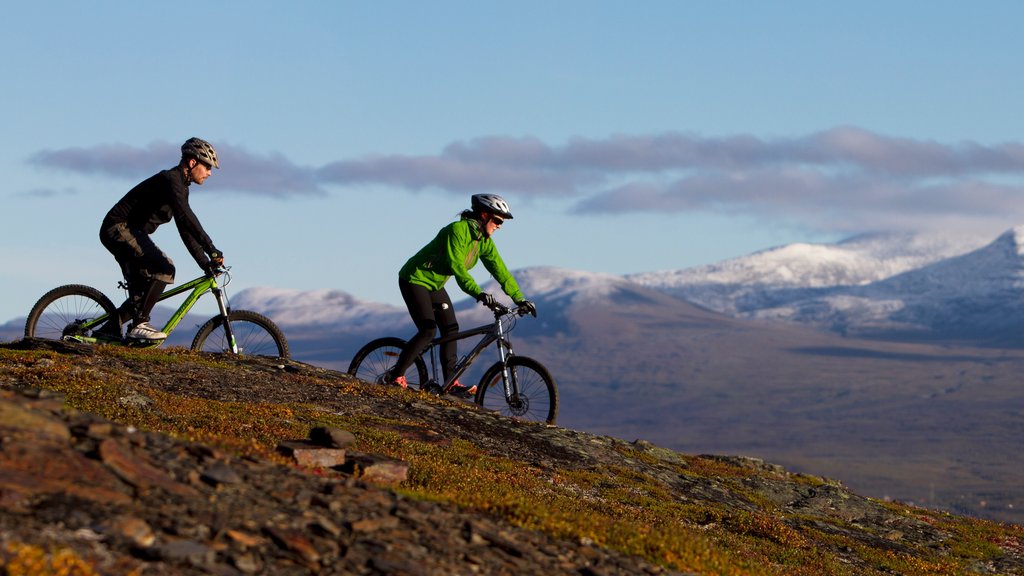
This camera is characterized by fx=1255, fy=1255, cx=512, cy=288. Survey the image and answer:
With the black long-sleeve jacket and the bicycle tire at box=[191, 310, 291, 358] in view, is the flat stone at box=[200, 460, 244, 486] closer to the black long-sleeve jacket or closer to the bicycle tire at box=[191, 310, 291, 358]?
the black long-sleeve jacket

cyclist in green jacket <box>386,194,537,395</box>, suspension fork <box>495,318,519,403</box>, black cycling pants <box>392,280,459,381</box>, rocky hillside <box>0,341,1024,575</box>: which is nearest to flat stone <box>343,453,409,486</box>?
rocky hillside <box>0,341,1024,575</box>

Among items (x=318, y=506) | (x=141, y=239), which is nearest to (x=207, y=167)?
(x=141, y=239)

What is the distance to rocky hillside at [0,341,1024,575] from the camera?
31.9 feet

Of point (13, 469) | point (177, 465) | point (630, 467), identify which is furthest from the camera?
point (630, 467)

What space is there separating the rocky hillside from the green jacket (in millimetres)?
2339

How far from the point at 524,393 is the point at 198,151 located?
7.36m

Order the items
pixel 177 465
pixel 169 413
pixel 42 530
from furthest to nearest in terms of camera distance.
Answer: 1. pixel 169 413
2. pixel 177 465
3. pixel 42 530

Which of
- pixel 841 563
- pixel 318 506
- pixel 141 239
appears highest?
pixel 141 239

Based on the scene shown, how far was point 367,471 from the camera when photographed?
45.5ft

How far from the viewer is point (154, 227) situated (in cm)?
2091

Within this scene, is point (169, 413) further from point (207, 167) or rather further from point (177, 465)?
point (177, 465)

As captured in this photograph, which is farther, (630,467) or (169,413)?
(630,467)

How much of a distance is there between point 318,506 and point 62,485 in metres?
2.26

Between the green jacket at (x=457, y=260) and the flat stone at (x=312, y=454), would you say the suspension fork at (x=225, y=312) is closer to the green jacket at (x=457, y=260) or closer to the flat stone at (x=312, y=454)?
the green jacket at (x=457, y=260)
